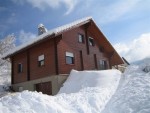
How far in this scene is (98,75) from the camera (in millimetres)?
14672

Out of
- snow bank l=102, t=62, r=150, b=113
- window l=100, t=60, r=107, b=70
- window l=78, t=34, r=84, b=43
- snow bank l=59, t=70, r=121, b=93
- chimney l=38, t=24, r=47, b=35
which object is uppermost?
chimney l=38, t=24, r=47, b=35

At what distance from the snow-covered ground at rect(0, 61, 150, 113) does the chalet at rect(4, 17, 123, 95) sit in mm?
3759

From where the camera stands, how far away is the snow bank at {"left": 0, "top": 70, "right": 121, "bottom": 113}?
7.76m

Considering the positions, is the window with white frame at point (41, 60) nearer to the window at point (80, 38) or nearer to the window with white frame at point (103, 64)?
the window at point (80, 38)

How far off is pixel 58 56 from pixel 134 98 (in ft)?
29.7

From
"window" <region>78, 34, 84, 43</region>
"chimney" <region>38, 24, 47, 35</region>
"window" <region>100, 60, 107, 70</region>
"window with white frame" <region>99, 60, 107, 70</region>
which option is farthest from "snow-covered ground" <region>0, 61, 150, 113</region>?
"chimney" <region>38, 24, 47, 35</region>

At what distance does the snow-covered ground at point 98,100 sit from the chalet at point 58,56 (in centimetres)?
376

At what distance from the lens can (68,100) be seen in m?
9.74

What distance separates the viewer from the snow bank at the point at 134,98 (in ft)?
27.9

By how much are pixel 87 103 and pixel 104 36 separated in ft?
46.0

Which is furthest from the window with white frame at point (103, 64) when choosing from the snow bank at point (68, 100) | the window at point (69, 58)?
the snow bank at point (68, 100)

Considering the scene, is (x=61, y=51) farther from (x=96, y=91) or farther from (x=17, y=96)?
(x=17, y=96)

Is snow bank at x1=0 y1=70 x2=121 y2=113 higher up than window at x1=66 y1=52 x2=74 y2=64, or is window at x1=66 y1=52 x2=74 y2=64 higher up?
window at x1=66 y1=52 x2=74 y2=64

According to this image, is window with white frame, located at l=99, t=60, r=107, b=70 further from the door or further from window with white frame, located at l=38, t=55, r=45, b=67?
the door
